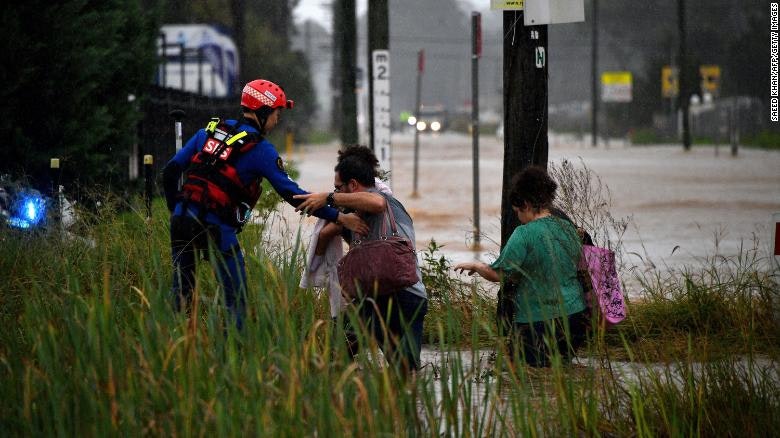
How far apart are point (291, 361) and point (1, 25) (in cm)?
971

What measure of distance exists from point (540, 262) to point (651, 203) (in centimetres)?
1516

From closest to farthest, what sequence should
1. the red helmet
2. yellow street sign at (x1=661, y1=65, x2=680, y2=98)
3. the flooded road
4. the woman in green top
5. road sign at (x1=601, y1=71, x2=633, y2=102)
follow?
the woman in green top, the red helmet, the flooded road, yellow street sign at (x1=661, y1=65, x2=680, y2=98), road sign at (x1=601, y1=71, x2=633, y2=102)

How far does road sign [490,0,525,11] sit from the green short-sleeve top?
7.28 feet

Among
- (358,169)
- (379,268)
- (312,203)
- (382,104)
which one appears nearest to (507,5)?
(358,169)

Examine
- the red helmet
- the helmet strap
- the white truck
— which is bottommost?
the helmet strap

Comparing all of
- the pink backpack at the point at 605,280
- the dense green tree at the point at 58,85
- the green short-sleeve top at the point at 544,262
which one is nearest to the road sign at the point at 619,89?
the dense green tree at the point at 58,85

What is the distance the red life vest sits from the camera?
20.5ft

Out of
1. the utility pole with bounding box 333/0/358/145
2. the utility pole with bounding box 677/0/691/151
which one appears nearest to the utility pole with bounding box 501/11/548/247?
the utility pole with bounding box 333/0/358/145

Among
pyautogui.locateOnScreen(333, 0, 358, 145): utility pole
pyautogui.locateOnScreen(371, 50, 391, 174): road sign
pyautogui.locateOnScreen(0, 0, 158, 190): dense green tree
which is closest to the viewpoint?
pyautogui.locateOnScreen(0, 0, 158, 190): dense green tree

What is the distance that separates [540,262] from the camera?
6.33 metres

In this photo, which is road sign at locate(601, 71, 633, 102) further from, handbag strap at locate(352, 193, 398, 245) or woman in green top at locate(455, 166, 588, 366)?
handbag strap at locate(352, 193, 398, 245)

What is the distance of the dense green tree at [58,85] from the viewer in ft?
43.7

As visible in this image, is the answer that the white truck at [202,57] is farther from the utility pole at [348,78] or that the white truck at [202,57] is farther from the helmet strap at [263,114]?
the helmet strap at [263,114]

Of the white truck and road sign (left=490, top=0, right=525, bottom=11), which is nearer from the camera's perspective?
road sign (left=490, top=0, right=525, bottom=11)
